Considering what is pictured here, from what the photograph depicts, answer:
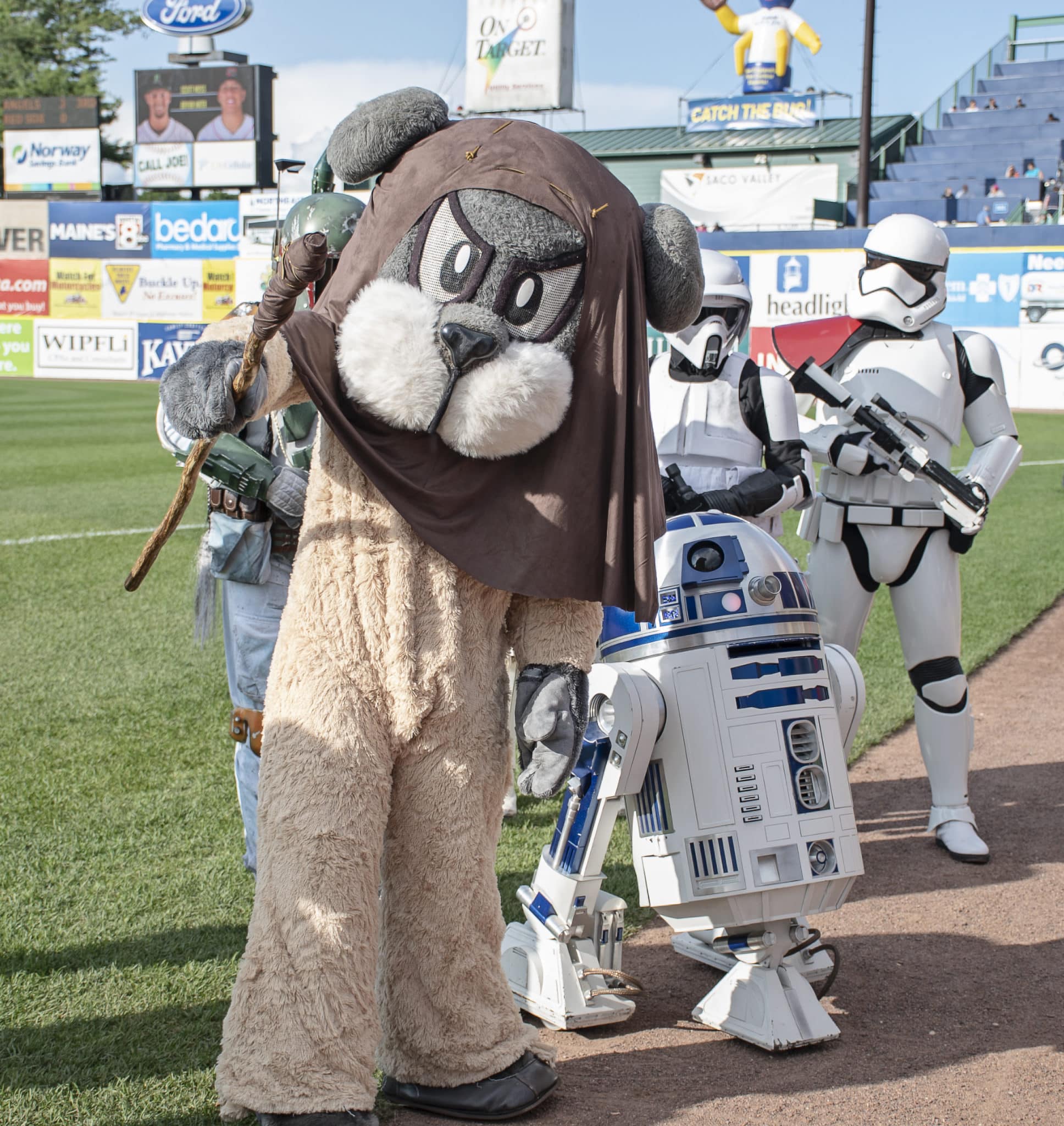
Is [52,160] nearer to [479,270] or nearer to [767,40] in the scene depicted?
[767,40]

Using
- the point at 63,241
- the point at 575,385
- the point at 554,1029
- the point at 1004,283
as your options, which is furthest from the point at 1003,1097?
the point at 63,241

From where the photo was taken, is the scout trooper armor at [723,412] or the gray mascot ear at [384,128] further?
the scout trooper armor at [723,412]

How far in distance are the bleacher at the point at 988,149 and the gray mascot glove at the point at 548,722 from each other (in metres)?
29.1

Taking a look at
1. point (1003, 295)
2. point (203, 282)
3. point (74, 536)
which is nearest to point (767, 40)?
point (203, 282)

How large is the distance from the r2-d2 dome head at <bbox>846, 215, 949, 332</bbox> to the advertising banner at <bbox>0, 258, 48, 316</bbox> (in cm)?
3025

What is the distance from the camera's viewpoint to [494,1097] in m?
2.83

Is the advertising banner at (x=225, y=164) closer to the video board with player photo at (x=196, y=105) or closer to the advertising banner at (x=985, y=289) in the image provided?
the video board with player photo at (x=196, y=105)

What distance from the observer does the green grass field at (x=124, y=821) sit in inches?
121

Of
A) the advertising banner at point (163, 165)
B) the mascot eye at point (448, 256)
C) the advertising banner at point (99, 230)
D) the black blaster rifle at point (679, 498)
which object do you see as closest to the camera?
the mascot eye at point (448, 256)

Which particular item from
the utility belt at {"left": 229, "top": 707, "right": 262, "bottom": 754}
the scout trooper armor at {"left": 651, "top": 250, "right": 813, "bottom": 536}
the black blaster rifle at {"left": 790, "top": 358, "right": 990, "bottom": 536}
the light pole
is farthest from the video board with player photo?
the utility belt at {"left": 229, "top": 707, "right": 262, "bottom": 754}

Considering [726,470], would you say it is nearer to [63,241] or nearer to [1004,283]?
[1004,283]

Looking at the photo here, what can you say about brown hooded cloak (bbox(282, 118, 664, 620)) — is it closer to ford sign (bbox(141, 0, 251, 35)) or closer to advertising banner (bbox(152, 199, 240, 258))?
advertising banner (bbox(152, 199, 240, 258))

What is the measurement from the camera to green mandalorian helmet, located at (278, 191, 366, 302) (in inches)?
133

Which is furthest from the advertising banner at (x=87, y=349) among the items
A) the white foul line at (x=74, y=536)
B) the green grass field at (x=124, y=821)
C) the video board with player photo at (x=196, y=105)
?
the white foul line at (x=74, y=536)
